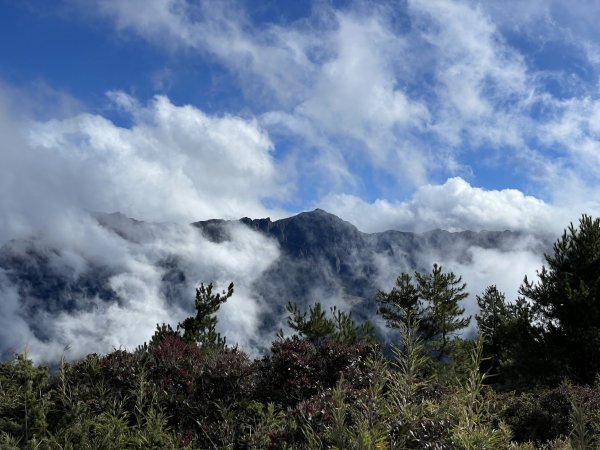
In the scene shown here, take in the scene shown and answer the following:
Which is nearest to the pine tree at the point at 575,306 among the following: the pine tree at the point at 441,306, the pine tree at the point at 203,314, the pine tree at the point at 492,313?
the pine tree at the point at 441,306

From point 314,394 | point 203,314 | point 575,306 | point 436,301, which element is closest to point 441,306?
point 436,301

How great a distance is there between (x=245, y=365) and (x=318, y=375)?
1.66m

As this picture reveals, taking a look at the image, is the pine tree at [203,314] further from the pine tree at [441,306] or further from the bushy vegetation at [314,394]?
the pine tree at [441,306]

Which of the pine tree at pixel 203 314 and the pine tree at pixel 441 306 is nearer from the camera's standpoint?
the pine tree at pixel 203 314

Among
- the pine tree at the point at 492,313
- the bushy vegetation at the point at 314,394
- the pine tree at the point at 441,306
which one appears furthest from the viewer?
the pine tree at the point at 492,313

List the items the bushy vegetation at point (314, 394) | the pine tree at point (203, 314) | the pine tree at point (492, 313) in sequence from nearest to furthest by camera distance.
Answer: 1. the bushy vegetation at point (314, 394)
2. the pine tree at point (203, 314)
3. the pine tree at point (492, 313)

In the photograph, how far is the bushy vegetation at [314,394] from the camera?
3.25 meters

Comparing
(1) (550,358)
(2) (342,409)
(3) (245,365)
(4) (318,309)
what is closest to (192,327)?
(4) (318,309)

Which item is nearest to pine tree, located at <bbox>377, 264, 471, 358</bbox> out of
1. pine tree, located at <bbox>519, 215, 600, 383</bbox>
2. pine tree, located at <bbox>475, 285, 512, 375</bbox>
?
pine tree, located at <bbox>519, 215, 600, 383</bbox>

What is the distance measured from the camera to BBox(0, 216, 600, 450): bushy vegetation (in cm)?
325

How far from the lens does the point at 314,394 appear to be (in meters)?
10.4

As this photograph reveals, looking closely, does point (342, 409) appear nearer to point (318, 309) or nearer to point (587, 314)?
point (318, 309)

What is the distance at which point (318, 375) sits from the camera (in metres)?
10.9

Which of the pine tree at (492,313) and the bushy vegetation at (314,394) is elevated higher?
the pine tree at (492,313)
